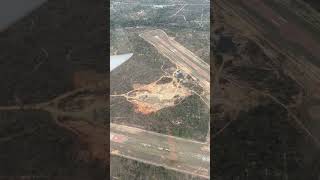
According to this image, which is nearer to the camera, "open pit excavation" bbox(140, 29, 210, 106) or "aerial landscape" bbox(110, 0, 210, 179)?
"aerial landscape" bbox(110, 0, 210, 179)

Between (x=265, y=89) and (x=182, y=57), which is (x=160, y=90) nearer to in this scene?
(x=182, y=57)

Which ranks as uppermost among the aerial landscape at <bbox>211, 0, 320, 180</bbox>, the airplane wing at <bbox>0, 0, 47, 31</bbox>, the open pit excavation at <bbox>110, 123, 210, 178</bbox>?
the airplane wing at <bbox>0, 0, 47, 31</bbox>

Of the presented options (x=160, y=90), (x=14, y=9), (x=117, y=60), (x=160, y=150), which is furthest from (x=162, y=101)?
(x=14, y=9)

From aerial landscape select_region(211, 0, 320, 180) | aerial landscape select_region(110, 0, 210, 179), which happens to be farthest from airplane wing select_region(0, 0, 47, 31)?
aerial landscape select_region(211, 0, 320, 180)

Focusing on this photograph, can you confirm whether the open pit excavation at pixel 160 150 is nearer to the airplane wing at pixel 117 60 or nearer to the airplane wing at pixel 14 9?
the airplane wing at pixel 117 60

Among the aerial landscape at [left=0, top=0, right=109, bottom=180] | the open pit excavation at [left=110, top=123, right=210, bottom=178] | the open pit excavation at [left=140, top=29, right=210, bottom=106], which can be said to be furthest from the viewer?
the open pit excavation at [left=140, top=29, right=210, bottom=106]

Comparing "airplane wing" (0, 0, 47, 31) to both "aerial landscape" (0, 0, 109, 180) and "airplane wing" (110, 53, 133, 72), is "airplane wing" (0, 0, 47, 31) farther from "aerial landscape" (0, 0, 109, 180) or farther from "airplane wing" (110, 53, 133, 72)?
"airplane wing" (110, 53, 133, 72)

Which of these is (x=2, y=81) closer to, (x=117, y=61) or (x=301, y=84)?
(x=117, y=61)

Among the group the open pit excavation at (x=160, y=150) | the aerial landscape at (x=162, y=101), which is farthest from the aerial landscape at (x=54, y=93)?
the open pit excavation at (x=160, y=150)
